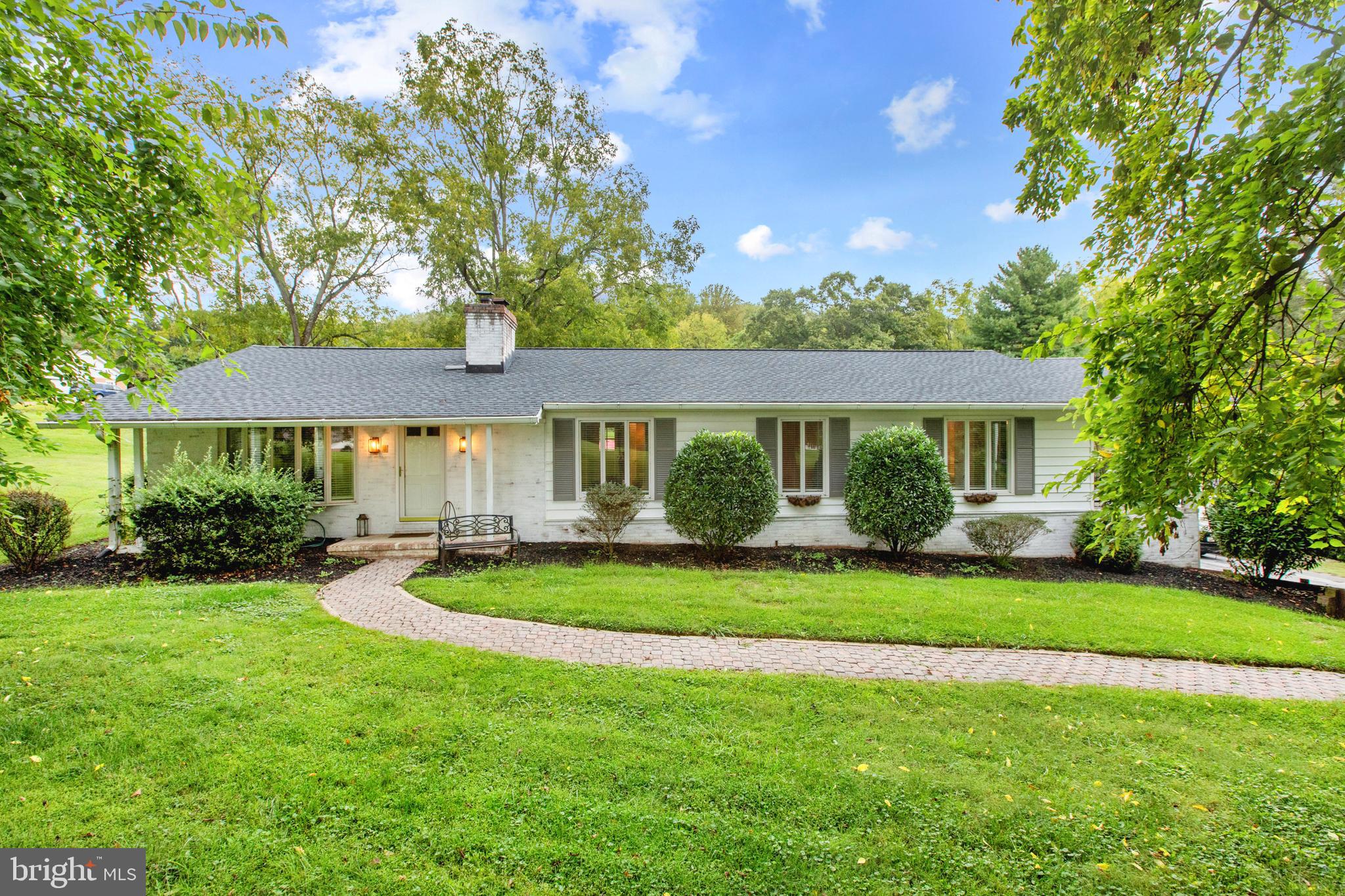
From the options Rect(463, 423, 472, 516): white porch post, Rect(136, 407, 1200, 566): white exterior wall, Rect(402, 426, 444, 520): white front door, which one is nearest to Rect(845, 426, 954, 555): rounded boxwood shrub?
Rect(136, 407, 1200, 566): white exterior wall

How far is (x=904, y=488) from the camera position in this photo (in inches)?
374

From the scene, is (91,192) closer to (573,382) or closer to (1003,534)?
(573,382)

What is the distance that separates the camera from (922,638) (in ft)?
19.6

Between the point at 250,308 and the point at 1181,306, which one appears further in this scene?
the point at 250,308

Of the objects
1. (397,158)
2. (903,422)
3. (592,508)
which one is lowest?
(592,508)

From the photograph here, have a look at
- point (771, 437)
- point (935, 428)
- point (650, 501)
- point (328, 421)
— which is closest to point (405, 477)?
point (328, 421)

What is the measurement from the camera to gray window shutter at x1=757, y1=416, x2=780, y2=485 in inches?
424

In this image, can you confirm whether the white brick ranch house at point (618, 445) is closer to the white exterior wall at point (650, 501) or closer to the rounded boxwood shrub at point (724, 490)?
the white exterior wall at point (650, 501)

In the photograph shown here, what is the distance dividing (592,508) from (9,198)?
310 inches

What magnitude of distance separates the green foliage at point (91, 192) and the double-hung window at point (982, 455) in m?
11.4

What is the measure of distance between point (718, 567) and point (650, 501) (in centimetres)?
203

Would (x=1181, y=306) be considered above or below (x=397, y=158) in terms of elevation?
below

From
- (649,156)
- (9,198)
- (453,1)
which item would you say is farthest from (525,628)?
(649,156)

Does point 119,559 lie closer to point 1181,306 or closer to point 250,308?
point 1181,306
